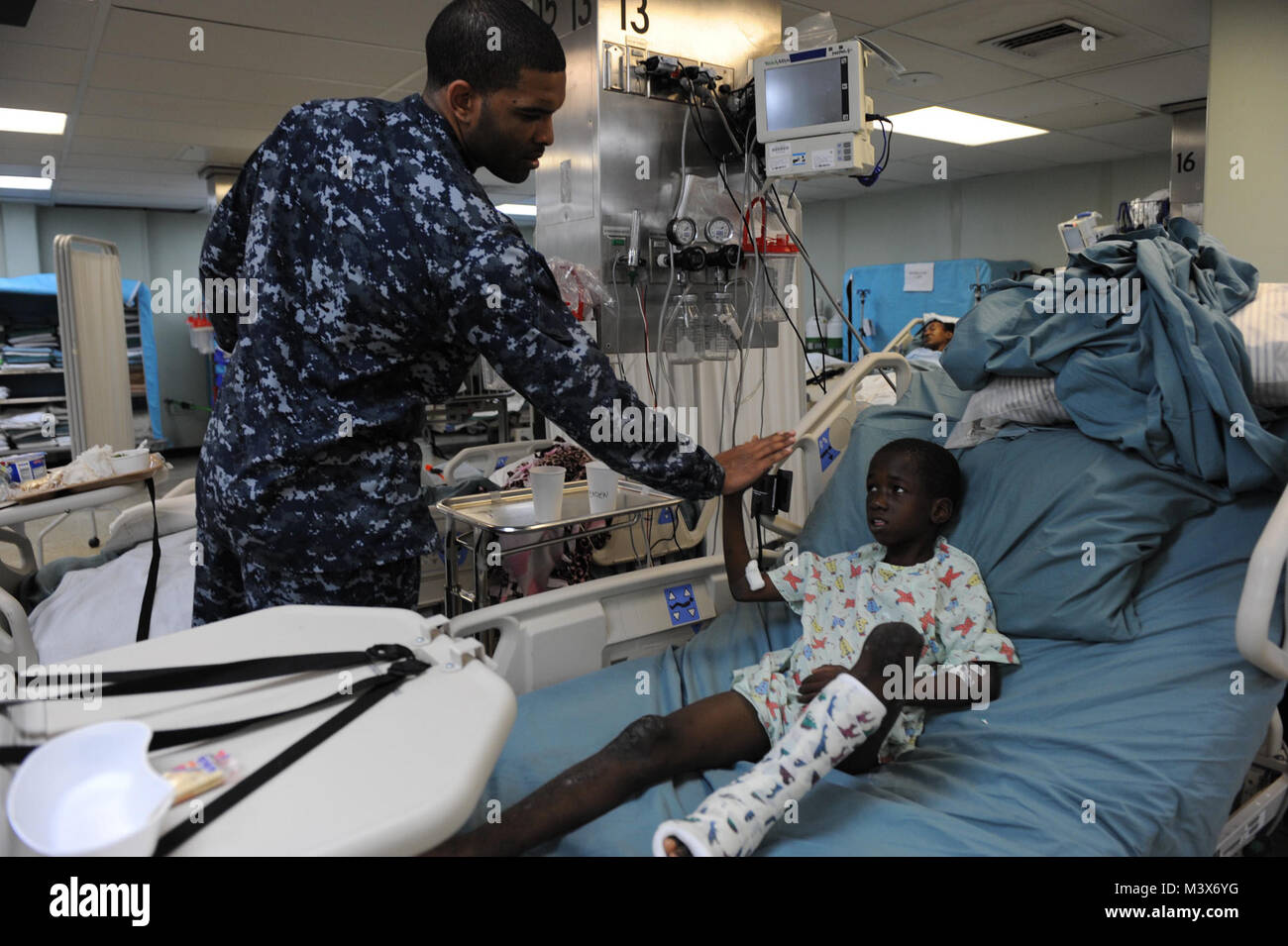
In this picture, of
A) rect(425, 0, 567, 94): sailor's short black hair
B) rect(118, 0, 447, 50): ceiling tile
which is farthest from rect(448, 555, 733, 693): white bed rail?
rect(118, 0, 447, 50): ceiling tile

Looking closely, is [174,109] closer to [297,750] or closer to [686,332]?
[686,332]

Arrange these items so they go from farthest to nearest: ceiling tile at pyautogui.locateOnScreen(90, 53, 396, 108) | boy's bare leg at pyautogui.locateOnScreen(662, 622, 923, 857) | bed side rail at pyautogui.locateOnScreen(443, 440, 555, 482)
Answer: ceiling tile at pyautogui.locateOnScreen(90, 53, 396, 108)
bed side rail at pyautogui.locateOnScreen(443, 440, 555, 482)
boy's bare leg at pyautogui.locateOnScreen(662, 622, 923, 857)

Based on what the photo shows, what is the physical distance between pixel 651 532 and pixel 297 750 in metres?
2.06

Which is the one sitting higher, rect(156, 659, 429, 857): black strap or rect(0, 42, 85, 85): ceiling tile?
rect(0, 42, 85, 85): ceiling tile

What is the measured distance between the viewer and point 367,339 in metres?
1.45

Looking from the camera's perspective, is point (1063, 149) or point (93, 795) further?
point (1063, 149)

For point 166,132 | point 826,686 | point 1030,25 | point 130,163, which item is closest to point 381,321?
point 826,686

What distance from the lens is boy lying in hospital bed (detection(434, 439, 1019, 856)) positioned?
1.29 m

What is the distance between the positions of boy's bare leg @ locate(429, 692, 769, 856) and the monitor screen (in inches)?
73.5

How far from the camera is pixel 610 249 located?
9.70 ft

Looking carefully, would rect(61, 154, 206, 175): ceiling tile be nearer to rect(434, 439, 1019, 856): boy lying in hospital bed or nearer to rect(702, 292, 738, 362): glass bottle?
rect(702, 292, 738, 362): glass bottle
